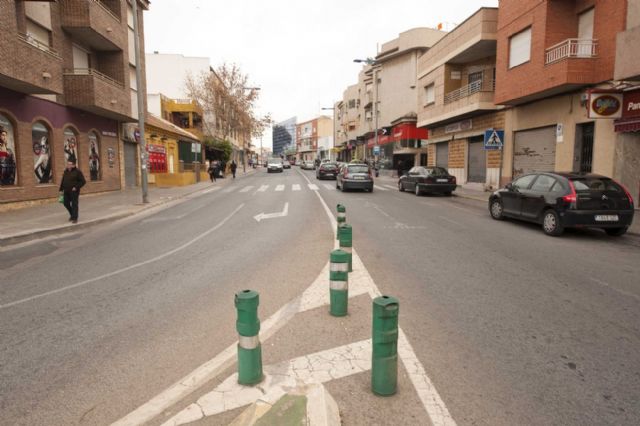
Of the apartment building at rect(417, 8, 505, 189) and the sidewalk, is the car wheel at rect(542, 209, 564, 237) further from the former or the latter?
the sidewalk

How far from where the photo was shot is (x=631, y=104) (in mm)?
12625

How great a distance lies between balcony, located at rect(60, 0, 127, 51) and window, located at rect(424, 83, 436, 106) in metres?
19.1

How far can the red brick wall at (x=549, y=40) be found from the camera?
13664 millimetres

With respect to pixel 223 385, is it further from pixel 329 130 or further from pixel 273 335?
pixel 329 130

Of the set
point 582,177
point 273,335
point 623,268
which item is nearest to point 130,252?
point 273,335

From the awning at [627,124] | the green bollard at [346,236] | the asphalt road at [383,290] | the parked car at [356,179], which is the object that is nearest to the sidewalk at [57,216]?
the asphalt road at [383,290]

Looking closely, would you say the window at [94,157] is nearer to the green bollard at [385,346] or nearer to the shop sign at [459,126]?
the green bollard at [385,346]

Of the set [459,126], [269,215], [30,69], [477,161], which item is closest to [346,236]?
[269,215]

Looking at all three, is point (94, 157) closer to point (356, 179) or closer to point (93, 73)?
point (93, 73)

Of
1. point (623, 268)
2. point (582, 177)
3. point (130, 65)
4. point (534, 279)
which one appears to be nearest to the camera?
point (534, 279)

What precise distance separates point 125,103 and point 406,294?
19348 mm

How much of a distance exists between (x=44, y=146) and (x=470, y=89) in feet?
70.8

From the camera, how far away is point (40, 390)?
298 centimetres

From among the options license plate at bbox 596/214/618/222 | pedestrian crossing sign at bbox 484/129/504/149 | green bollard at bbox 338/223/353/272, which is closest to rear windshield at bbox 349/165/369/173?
pedestrian crossing sign at bbox 484/129/504/149
